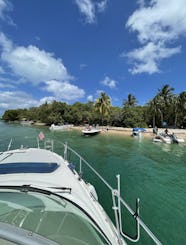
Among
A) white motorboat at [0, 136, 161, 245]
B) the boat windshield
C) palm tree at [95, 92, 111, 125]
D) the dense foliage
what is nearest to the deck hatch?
white motorboat at [0, 136, 161, 245]

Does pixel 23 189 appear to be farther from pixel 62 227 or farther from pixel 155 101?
pixel 155 101

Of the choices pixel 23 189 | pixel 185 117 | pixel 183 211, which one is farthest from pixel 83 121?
pixel 23 189

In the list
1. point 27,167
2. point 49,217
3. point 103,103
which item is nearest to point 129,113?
point 103,103

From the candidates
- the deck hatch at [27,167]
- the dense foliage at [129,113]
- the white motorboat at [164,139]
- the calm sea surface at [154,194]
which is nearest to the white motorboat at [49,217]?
the deck hatch at [27,167]

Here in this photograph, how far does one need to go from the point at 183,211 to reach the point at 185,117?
3771cm

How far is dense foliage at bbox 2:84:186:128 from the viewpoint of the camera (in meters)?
41.9

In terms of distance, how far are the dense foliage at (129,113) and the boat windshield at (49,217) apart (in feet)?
127

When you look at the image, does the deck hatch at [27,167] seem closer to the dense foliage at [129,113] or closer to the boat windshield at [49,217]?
the boat windshield at [49,217]

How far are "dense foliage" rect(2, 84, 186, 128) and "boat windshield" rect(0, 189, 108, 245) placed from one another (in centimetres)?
3879

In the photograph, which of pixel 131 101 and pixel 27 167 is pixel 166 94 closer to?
pixel 131 101

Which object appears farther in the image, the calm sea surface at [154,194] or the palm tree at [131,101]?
the palm tree at [131,101]

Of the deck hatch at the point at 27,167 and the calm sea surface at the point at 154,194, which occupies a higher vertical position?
the deck hatch at the point at 27,167

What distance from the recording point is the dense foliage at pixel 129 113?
41875 mm

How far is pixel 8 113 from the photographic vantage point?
98062mm
